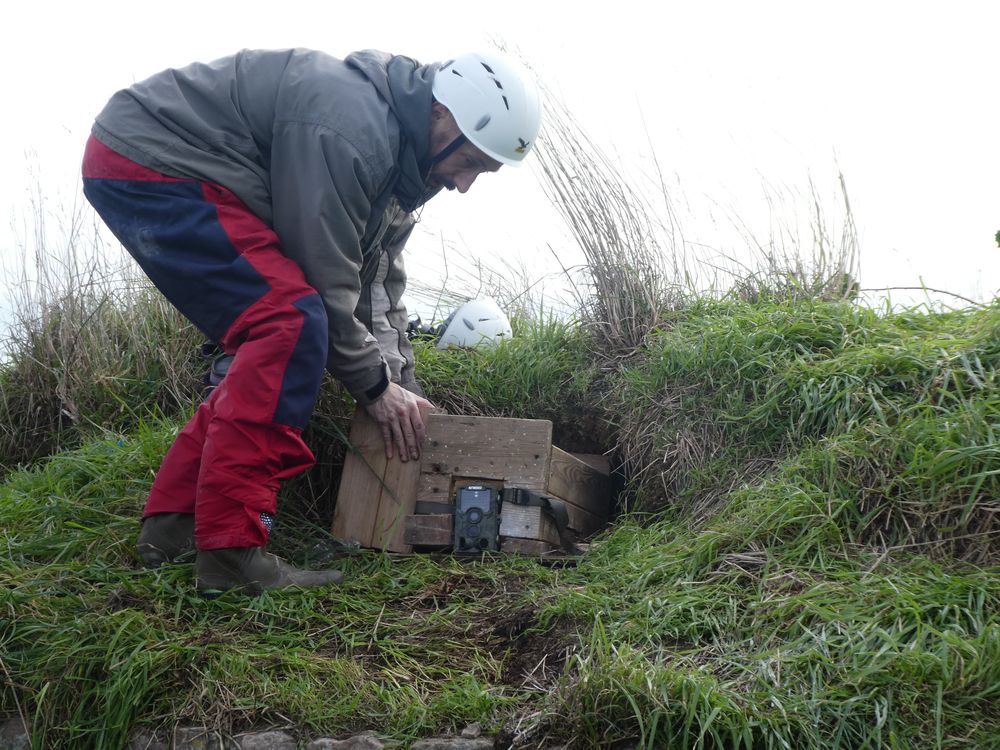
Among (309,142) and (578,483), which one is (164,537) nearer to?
(309,142)

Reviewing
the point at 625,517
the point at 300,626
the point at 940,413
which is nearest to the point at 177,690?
the point at 300,626

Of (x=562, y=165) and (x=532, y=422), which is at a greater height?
(x=562, y=165)

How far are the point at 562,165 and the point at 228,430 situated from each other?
8.35 feet

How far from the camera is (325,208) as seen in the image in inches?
123

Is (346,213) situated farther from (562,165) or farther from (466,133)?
(562,165)

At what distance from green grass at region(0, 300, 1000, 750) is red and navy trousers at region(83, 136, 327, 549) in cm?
34

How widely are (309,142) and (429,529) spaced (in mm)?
1486

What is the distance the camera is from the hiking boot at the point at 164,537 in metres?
3.28

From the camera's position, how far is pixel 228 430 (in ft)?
9.70

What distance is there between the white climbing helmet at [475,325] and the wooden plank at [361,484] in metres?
1.30

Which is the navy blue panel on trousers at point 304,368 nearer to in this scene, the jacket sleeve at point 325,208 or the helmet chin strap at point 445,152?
the jacket sleeve at point 325,208

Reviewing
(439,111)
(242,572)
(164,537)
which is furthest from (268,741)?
(439,111)

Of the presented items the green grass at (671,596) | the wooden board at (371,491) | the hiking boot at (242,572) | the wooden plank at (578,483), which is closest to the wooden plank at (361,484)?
the wooden board at (371,491)

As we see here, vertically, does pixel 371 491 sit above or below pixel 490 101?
below
